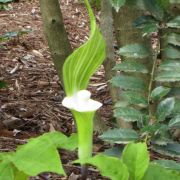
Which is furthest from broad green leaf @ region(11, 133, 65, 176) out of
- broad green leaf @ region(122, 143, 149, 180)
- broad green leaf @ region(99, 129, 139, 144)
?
broad green leaf @ region(99, 129, 139, 144)

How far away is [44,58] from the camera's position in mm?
3639

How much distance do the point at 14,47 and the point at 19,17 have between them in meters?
0.89

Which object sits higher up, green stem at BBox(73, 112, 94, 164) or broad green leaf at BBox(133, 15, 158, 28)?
broad green leaf at BBox(133, 15, 158, 28)

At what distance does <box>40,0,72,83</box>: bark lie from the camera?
2000mm

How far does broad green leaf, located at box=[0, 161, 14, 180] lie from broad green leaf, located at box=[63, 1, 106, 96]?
7.2 inches

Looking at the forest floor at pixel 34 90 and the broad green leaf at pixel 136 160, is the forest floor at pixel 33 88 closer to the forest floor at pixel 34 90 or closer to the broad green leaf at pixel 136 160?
the forest floor at pixel 34 90

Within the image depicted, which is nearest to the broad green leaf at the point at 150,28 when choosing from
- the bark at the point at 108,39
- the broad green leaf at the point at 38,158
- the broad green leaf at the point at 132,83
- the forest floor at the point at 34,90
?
the broad green leaf at the point at 132,83

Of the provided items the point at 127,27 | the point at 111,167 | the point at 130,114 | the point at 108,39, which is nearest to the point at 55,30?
the point at 108,39

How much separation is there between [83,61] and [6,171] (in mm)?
255

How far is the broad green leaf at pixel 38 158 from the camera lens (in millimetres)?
967

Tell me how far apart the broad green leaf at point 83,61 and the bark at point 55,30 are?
1066 millimetres

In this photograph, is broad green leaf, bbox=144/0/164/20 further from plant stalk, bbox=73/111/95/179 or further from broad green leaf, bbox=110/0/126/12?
plant stalk, bbox=73/111/95/179

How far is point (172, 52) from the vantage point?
1288 mm

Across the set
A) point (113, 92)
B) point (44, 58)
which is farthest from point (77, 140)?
point (44, 58)
